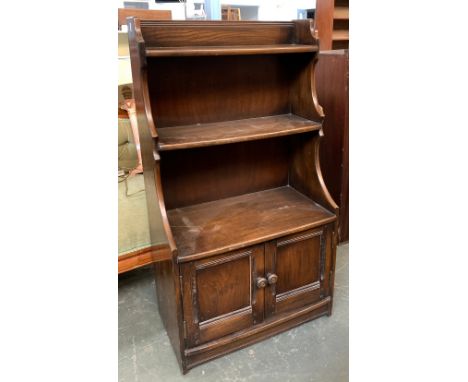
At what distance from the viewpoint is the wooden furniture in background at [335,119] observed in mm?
2250

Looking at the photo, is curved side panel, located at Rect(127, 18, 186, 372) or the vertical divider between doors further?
the vertical divider between doors

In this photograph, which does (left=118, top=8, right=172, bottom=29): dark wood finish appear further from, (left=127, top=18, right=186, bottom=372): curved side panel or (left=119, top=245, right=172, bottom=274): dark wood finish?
(left=119, top=245, right=172, bottom=274): dark wood finish

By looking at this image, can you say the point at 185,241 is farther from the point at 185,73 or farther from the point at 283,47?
the point at 283,47

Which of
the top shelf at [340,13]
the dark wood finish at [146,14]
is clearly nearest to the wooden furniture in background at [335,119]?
the dark wood finish at [146,14]

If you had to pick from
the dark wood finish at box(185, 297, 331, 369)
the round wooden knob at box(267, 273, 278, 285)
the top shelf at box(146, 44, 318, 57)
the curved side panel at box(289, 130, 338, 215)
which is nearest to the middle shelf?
the curved side panel at box(289, 130, 338, 215)

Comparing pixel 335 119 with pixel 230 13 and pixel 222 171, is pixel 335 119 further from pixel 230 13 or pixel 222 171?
pixel 230 13

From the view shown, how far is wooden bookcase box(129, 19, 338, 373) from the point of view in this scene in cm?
159

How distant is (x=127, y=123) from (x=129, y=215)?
25.5 inches

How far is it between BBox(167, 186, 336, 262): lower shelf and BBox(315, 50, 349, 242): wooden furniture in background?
51 centimetres

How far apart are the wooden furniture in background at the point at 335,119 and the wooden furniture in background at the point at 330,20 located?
1417mm

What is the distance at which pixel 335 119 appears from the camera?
2.37 metres

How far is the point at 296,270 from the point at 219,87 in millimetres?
953

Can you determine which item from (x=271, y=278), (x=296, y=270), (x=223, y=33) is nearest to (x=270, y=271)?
(x=271, y=278)
